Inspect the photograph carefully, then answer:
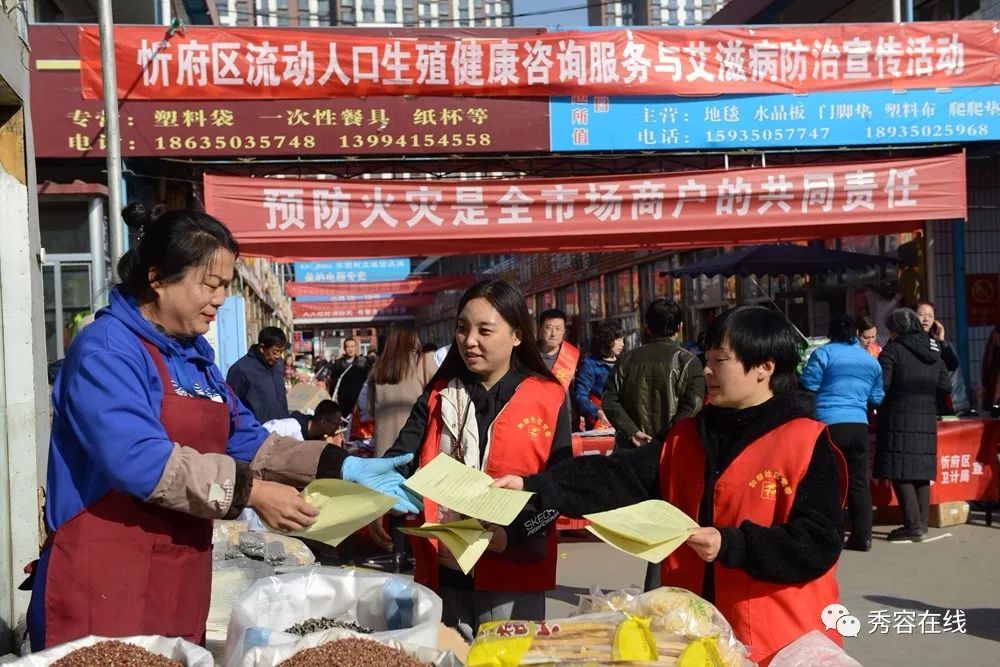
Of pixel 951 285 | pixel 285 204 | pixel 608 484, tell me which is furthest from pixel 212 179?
pixel 951 285

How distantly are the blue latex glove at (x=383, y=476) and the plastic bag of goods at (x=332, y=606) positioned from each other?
378 millimetres

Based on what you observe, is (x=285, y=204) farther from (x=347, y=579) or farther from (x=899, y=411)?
Result: (x=347, y=579)

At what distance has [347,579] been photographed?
233 cm

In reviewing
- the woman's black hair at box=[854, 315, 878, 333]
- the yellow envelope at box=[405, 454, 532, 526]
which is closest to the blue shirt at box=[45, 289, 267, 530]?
the yellow envelope at box=[405, 454, 532, 526]

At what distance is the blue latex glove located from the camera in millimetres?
2740

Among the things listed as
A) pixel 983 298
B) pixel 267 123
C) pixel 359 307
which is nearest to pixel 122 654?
pixel 267 123

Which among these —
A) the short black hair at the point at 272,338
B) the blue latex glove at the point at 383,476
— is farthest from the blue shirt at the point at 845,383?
the blue latex glove at the point at 383,476

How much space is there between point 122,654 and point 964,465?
8404 mm

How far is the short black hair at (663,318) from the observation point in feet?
21.5

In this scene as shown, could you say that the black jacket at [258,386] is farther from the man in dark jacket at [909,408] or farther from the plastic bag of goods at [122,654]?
the plastic bag of goods at [122,654]

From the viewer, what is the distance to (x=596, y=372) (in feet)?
30.0

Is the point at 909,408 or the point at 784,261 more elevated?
the point at 784,261

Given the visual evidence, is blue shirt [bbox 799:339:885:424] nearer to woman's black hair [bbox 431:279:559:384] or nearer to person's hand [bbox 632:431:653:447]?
person's hand [bbox 632:431:653:447]

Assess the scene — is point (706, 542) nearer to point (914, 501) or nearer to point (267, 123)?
point (914, 501)
